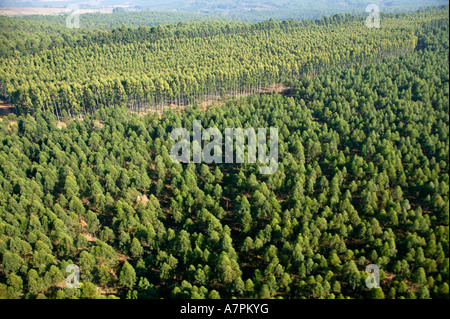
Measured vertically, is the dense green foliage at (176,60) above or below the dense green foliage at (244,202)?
above

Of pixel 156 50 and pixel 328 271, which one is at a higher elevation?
pixel 156 50

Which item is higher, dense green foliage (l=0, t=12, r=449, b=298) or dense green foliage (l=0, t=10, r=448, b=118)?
dense green foliage (l=0, t=10, r=448, b=118)

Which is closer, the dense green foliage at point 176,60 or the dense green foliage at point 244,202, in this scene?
the dense green foliage at point 244,202

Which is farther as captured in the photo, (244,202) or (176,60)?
(176,60)

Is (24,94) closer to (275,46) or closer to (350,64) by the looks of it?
(275,46)

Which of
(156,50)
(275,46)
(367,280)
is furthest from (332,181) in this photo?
(156,50)

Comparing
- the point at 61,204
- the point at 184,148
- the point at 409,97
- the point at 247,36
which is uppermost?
the point at 247,36

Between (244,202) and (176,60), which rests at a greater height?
(176,60)

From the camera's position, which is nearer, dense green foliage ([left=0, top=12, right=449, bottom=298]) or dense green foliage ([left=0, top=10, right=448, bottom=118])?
dense green foliage ([left=0, top=12, right=449, bottom=298])
